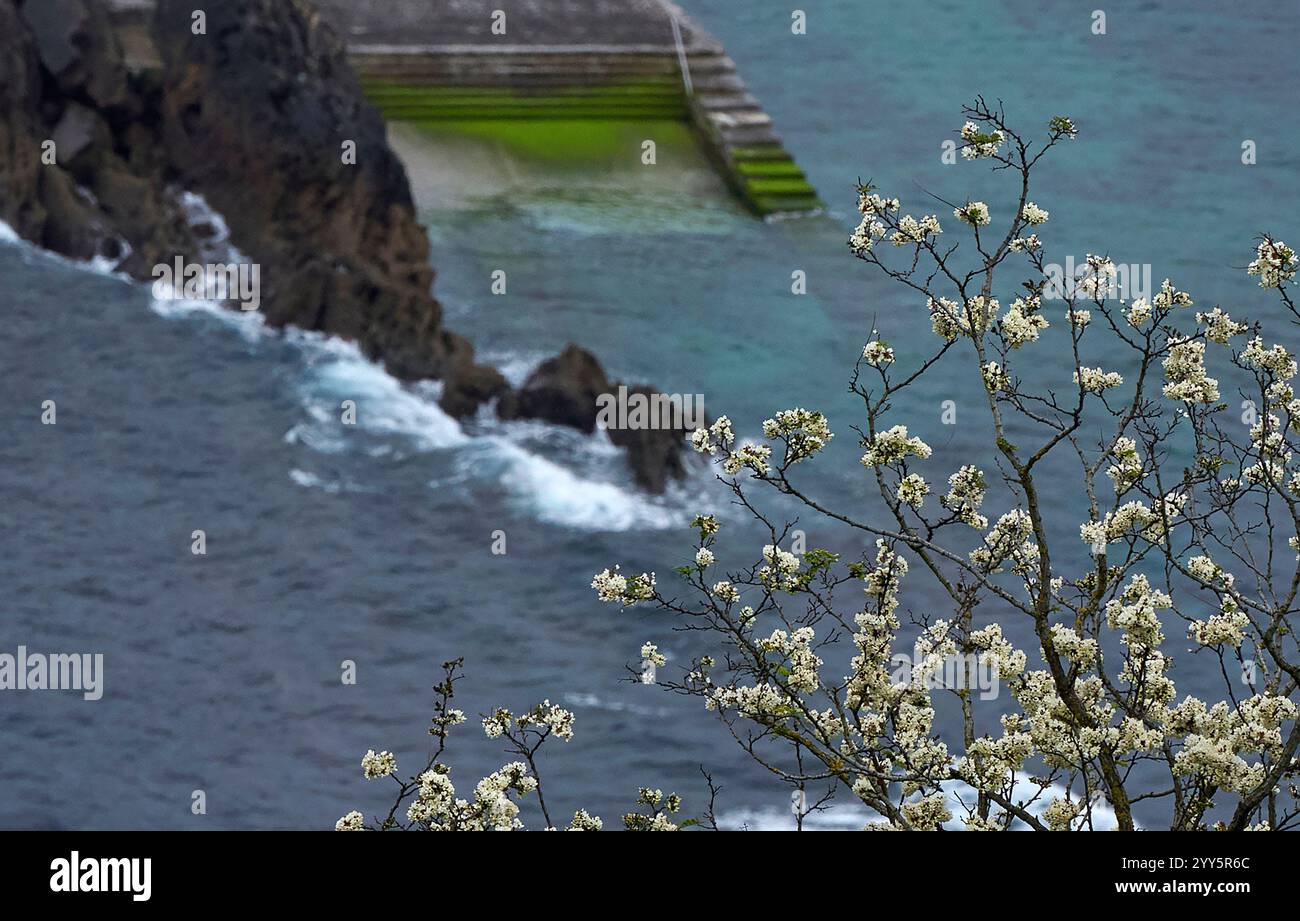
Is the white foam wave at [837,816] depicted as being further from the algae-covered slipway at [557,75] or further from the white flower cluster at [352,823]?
the algae-covered slipway at [557,75]

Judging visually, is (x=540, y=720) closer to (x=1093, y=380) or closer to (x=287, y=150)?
(x=1093, y=380)

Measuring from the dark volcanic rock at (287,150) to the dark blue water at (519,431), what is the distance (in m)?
1.61

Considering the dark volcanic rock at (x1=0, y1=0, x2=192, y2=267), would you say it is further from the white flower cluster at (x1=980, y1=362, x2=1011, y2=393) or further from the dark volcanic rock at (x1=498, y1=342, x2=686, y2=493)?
the white flower cluster at (x1=980, y1=362, x2=1011, y2=393)

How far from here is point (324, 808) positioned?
136ft

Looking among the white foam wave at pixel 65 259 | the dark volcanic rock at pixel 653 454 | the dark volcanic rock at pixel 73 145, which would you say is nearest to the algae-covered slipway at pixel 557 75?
the dark volcanic rock at pixel 73 145

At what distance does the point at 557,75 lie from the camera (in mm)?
65562

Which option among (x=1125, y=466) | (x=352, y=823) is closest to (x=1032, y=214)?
(x=1125, y=466)

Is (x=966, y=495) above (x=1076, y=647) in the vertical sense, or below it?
above

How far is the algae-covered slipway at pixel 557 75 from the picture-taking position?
63.8 m

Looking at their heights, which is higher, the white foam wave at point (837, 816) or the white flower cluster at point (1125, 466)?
the white flower cluster at point (1125, 466)

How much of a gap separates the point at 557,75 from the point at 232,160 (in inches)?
401

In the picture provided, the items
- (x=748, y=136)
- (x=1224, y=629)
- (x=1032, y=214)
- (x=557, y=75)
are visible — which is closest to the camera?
(x=1224, y=629)

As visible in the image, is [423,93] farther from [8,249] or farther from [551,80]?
[8,249]
